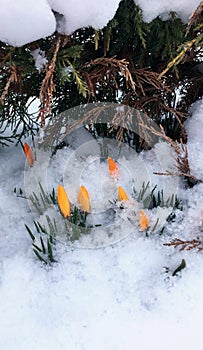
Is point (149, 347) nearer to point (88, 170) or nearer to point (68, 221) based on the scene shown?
point (68, 221)

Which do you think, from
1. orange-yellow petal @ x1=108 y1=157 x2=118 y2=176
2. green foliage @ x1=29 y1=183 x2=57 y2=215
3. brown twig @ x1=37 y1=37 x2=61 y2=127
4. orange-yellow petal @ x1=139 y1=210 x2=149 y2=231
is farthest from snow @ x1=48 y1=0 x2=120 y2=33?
orange-yellow petal @ x1=139 y1=210 x2=149 y2=231

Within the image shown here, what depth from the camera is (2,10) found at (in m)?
1.66

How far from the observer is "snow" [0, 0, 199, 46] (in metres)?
1.66

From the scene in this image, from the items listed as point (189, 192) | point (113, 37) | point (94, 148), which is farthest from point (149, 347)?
point (113, 37)

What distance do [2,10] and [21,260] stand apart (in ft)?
3.94

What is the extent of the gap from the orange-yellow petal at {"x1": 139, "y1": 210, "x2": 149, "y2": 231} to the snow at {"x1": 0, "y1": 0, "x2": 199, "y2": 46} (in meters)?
0.98

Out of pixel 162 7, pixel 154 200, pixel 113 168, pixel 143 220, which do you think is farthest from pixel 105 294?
pixel 162 7

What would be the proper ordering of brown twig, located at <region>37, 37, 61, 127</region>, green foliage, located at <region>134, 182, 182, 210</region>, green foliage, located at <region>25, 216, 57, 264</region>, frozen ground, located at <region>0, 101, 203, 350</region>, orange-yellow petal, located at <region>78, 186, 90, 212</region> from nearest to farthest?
frozen ground, located at <region>0, 101, 203, 350</region>
brown twig, located at <region>37, 37, 61, 127</region>
green foliage, located at <region>25, 216, 57, 264</region>
orange-yellow petal, located at <region>78, 186, 90, 212</region>
green foliage, located at <region>134, 182, 182, 210</region>

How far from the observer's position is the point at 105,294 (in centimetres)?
180

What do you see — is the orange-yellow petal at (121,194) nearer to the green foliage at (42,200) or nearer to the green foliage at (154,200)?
the green foliage at (154,200)

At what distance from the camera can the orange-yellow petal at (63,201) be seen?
75.3 inches

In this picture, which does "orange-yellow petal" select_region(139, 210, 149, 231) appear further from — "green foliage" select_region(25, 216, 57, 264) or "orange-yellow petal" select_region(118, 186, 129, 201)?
"green foliage" select_region(25, 216, 57, 264)

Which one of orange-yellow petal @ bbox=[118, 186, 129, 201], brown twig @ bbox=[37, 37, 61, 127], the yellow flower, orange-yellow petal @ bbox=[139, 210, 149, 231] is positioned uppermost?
brown twig @ bbox=[37, 37, 61, 127]

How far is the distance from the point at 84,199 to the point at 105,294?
511mm
